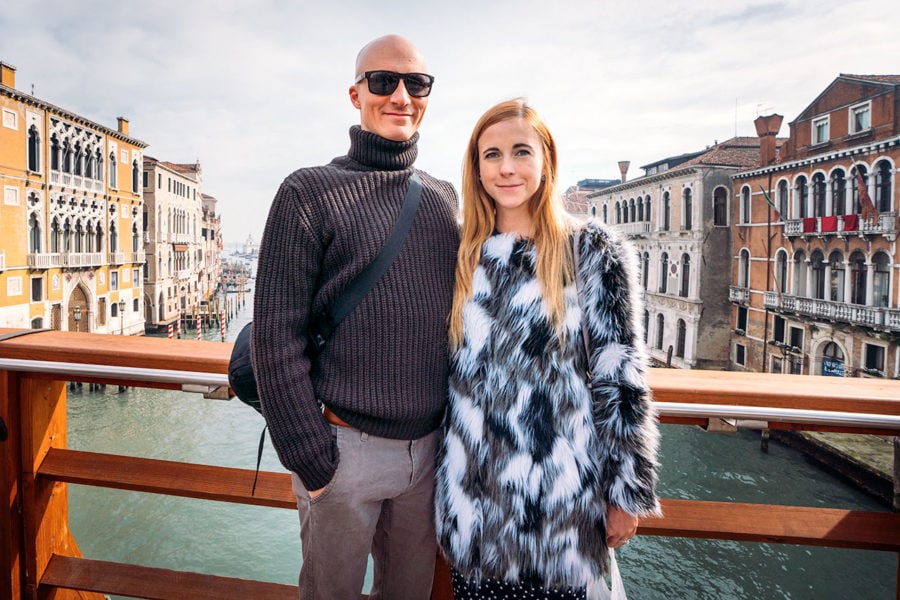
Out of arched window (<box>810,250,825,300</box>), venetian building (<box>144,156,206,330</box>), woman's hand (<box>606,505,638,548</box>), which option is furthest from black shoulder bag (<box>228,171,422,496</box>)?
venetian building (<box>144,156,206,330</box>)

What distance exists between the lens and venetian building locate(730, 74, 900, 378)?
12.0 metres

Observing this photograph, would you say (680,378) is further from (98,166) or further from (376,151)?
(98,166)

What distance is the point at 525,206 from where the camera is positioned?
3.57ft

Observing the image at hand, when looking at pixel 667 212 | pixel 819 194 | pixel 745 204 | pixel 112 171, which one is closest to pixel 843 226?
pixel 819 194

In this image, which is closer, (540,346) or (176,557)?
(540,346)

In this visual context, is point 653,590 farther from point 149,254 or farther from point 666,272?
point 149,254

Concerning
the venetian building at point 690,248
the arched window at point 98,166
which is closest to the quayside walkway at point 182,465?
the venetian building at point 690,248

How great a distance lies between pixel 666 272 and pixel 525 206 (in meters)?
19.8

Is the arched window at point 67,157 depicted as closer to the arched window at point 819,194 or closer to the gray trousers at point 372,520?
the gray trousers at point 372,520

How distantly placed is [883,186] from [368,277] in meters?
14.8

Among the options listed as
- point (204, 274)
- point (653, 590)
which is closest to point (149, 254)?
point (204, 274)

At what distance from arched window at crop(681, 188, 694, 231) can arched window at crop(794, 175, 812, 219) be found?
11.0 feet

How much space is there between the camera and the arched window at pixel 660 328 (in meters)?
19.7

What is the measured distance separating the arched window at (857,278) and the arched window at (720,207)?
4.57 m
